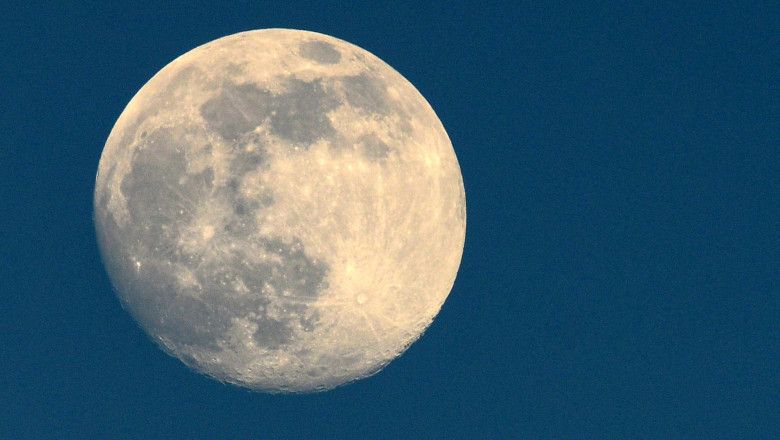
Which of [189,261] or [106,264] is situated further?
[106,264]

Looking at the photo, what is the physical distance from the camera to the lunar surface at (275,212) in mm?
13367

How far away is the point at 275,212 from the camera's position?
1328 centimetres

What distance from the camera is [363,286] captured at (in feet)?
45.1

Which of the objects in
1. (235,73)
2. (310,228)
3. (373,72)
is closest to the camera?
(310,228)

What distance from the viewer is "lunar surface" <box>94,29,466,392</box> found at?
43.9 ft

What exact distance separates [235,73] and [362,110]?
2333 mm

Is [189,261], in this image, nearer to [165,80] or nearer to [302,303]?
[302,303]

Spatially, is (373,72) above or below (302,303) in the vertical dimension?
above

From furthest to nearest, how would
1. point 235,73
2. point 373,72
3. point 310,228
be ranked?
point 373,72 < point 235,73 < point 310,228

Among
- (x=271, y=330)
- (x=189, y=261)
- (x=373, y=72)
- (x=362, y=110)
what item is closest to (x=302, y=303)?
(x=271, y=330)

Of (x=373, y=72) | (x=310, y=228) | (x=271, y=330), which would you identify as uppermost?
(x=373, y=72)

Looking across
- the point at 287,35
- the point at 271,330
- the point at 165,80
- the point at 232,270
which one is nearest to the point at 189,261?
the point at 232,270

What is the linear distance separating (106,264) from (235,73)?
4.48 m

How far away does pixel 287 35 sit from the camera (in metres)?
15.3
